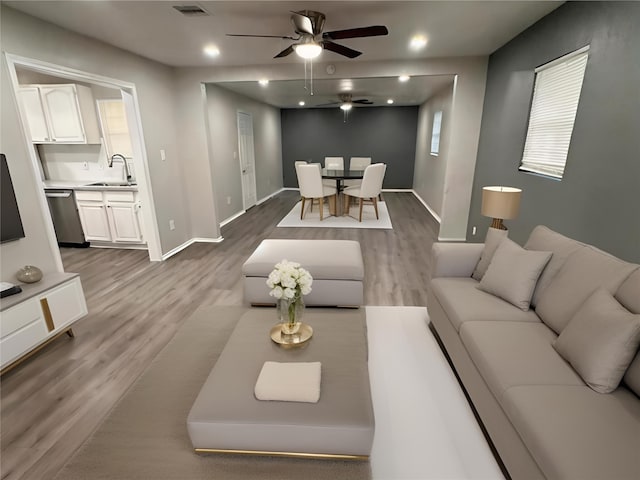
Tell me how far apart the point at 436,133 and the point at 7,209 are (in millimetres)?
6489

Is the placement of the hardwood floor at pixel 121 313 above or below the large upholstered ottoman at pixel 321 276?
below

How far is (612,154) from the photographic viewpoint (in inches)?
77.4

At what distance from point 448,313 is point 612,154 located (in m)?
1.41

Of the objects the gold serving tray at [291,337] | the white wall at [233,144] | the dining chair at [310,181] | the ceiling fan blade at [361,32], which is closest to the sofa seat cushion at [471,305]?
the gold serving tray at [291,337]

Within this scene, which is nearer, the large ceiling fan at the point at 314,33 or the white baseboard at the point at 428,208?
the large ceiling fan at the point at 314,33

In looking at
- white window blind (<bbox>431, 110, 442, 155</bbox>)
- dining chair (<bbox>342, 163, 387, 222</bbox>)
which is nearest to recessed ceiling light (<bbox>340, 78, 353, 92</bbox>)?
dining chair (<bbox>342, 163, 387, 222</bbox>)

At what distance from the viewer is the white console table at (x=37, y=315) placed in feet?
6.32

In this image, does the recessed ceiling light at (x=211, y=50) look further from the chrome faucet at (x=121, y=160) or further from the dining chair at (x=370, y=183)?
the dining chair at (x=370, y=183)

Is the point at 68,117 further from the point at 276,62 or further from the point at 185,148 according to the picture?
the point at 276,62

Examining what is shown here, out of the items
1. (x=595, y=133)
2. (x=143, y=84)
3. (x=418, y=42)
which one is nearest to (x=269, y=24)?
(x=418, y=42)

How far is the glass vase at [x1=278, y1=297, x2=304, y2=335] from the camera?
1.71m

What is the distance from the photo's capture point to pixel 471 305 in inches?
76.5

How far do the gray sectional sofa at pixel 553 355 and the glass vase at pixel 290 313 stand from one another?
920 mm

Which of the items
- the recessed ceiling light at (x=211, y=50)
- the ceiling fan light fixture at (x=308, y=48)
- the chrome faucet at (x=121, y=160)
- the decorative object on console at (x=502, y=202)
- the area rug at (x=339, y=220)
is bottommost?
the area rug at (x=339, y=220)
